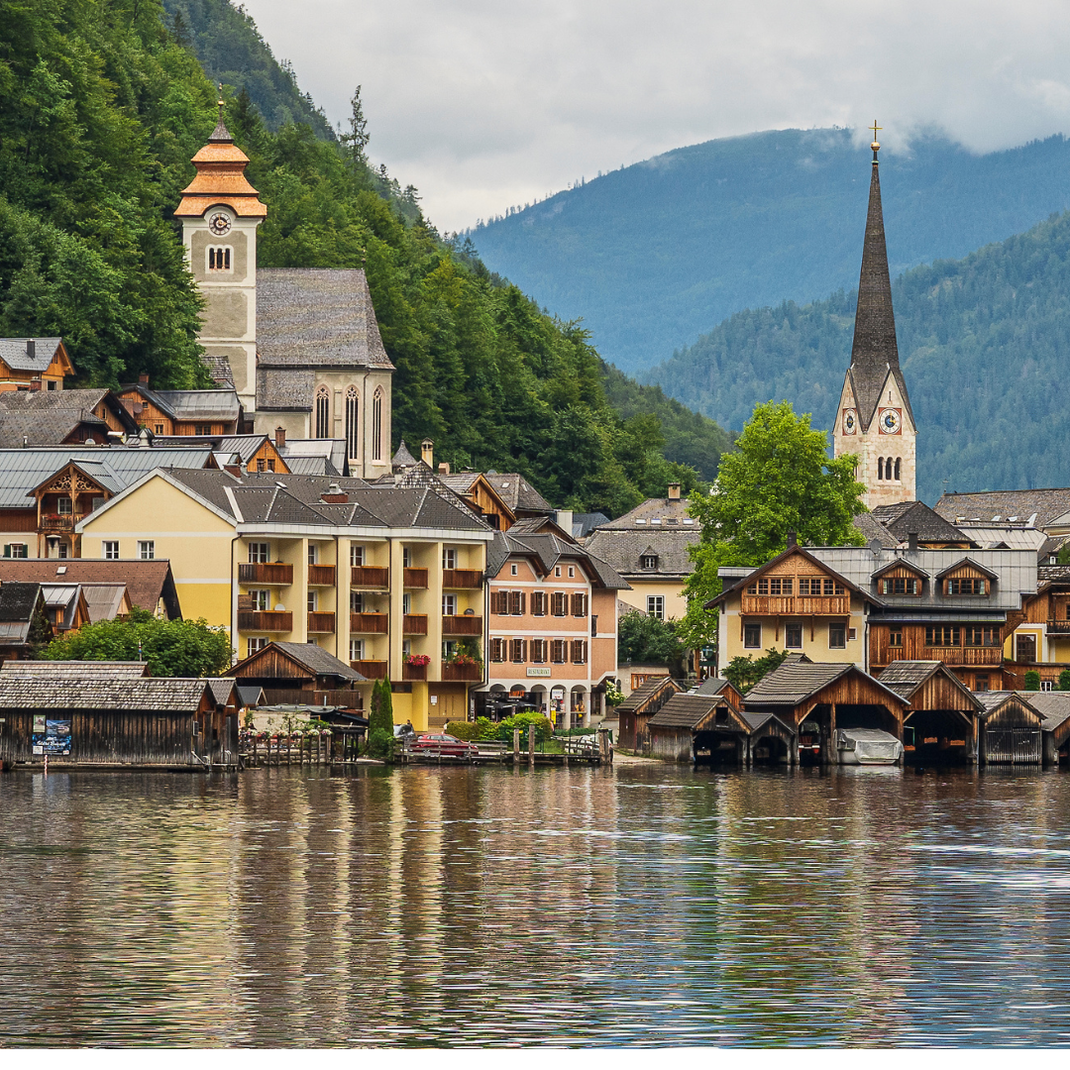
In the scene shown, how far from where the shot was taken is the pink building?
111m

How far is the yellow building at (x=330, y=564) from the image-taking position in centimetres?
10138

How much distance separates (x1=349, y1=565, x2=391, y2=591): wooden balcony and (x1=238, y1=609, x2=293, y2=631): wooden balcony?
14.5ft

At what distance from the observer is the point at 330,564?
10531 cm

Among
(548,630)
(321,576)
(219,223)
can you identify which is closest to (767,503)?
(548,630)

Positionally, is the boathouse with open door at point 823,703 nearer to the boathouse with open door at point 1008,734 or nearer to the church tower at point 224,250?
the boathouse with open door at point 1008,734

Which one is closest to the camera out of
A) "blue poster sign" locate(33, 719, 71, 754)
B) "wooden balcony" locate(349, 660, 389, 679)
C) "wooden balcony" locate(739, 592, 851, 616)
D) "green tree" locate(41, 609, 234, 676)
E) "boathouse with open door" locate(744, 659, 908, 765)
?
"blue poster sign" locate(33, 719, 71, 754)

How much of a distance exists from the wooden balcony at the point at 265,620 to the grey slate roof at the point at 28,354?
32473 mm

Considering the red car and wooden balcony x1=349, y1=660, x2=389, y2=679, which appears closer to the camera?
the red car

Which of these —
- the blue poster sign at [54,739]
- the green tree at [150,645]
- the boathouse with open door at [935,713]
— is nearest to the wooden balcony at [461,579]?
the green tree at [150,645]

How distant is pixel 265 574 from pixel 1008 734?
112ft

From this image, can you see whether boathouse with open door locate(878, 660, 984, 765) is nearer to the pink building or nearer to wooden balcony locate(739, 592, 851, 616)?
wooden balcony locate(739, 592, 851, 616)

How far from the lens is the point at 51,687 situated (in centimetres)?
8075

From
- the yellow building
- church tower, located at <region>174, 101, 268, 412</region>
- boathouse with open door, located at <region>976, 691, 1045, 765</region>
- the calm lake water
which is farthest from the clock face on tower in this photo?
the calm lake water
